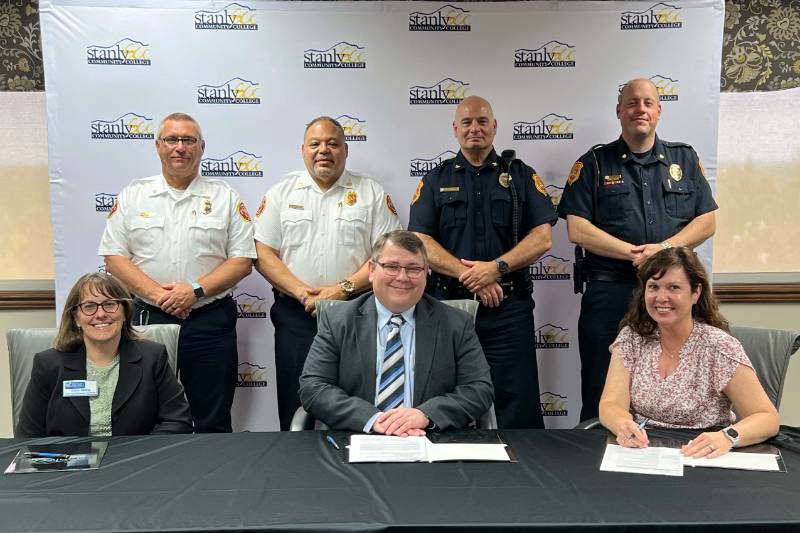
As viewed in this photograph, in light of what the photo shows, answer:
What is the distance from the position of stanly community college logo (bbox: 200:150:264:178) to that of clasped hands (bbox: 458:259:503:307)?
1305 millimetres

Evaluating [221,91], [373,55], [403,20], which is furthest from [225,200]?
[403,20]

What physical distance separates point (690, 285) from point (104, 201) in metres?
2.97

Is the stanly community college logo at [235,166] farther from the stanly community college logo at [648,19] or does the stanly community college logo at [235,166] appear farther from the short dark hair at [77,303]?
the stanly community college logo at [648,19]

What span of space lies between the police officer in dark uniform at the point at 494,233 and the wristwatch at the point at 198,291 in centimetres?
104

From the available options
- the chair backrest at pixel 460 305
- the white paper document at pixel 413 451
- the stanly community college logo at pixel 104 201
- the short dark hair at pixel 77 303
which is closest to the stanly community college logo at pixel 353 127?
the stanly community college logo at pixel 104 201

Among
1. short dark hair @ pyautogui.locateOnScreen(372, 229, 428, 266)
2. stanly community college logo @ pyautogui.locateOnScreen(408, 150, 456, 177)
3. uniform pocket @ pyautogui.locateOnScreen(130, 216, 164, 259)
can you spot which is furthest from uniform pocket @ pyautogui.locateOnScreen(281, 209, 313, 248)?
short dark hair @ pyautogui.locateOnScreen(372, 229, 428, 266)

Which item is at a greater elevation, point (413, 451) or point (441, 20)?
point (441, 20)

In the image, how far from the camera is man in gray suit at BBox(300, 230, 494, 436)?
236cm

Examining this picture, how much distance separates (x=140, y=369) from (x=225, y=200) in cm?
134

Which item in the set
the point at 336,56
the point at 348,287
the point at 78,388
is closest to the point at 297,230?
the point at 348,287

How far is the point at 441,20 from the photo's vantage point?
12.5ft

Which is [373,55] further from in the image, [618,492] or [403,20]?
[618,492]

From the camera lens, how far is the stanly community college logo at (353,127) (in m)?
3.87

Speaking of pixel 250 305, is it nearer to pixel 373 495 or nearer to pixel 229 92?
pixel 229 92
